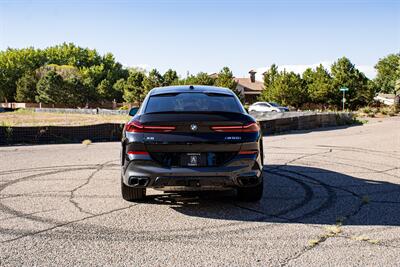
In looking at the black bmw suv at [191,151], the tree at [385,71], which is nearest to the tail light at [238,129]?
the black bmw suv at [191,151]

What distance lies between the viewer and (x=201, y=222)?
4.84m

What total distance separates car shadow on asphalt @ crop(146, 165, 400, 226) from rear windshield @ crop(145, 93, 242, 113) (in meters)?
→ 1.33

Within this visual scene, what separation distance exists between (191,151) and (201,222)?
843 mm

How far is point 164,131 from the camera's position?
195 inches

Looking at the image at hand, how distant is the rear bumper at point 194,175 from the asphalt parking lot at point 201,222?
16.8 inches

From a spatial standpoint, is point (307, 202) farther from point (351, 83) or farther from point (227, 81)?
point (227, 81)

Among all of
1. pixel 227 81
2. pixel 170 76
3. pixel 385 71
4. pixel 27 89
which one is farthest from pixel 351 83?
pixel 27 89

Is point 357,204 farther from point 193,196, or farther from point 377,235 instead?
point 193,196

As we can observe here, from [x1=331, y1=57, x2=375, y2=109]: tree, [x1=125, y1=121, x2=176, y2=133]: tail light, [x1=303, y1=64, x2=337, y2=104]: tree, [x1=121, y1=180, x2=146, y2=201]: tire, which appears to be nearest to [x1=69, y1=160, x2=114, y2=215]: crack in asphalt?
[x1=121, y1=180, x2=146, y2=201]: tire

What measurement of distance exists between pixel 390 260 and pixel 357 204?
6.83 ft

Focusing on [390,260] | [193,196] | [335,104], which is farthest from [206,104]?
[335,104]

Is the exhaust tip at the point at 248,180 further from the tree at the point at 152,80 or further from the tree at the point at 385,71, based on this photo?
the tree at the point at 385,71

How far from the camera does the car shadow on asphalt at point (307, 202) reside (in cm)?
501

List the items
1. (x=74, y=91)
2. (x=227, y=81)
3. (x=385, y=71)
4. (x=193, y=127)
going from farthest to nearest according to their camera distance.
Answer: (x=385, y=71)
(x=74, y=91)
(x=227, y=81)
(x=193, y=127)
